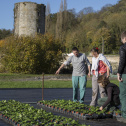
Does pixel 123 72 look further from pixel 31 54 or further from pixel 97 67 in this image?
pixel 31 54

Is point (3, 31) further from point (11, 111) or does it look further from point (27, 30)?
point (11, 111)

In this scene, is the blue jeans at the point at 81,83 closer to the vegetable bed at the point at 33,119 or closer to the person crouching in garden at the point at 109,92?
the person crouching in garden at the point at 109,92

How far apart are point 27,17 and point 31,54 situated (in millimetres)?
6927

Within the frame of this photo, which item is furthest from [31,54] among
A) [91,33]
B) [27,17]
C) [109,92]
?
[91,33]

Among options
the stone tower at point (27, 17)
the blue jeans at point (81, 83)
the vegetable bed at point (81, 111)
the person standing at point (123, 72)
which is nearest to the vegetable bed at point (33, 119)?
the vegetable bed at point (81, 111)

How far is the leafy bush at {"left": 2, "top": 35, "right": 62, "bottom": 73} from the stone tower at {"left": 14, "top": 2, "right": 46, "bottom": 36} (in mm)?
2614

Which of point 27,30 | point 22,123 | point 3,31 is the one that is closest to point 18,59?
point 27,30

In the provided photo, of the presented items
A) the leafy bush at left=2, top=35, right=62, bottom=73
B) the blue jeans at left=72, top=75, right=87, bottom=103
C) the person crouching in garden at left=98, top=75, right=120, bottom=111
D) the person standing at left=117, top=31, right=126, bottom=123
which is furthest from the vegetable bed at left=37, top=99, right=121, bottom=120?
the leafy bush at left=2, top=35, right=62, bottom=73

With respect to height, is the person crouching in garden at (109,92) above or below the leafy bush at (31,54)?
below

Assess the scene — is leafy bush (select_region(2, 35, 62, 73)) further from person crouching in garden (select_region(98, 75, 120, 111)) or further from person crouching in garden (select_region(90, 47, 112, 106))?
person crouching in garden (select_region(98, 75, 120, 111))

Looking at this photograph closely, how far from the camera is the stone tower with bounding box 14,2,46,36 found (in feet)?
166

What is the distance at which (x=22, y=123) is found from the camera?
7.75m

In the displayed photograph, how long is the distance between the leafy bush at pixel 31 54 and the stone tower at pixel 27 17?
261 cm

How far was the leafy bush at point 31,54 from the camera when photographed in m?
46.7
